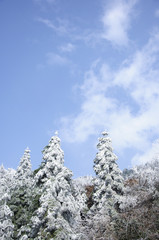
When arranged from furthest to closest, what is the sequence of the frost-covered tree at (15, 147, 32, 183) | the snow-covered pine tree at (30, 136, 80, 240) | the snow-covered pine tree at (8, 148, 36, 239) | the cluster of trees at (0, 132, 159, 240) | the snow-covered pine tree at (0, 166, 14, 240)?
1. the frost-covered tree at (15, 147, 32, 183)
2. the snow-covered pine tree at (8, 148, 36, 239)
3. the snow-covered pine tree at (0, 166, 14, 240)
4. the snow-covered pine tree at (30, 136, 80, 240)
5. the cluster of trees at (0, 132, 159, 240)

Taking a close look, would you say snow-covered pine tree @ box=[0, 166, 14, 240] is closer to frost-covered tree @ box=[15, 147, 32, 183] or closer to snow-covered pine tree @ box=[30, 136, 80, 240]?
frost-covered tree @ box=[15, 147, 32, 183]

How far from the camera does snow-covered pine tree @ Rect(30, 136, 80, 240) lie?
22.8 meters

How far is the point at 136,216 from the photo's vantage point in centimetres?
2155

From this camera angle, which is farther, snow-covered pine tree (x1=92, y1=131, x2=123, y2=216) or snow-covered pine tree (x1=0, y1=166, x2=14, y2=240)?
snow-covered pine tree (x1=92, y1=131, x2=123, y2=216)

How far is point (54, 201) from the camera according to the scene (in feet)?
79.4

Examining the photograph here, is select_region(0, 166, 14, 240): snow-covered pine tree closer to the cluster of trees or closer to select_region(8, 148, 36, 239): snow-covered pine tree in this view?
the cluster of trees

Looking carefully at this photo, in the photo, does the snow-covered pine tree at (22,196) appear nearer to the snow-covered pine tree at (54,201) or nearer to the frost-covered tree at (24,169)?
the frost-covered tree at (24,169)

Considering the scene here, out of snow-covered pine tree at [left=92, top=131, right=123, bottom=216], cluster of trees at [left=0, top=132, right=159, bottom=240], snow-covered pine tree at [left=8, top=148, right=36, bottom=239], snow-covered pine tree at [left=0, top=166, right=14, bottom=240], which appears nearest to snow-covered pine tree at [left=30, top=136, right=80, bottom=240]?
cluster of trees at [left=0, top=132, right=159, bottom=240]

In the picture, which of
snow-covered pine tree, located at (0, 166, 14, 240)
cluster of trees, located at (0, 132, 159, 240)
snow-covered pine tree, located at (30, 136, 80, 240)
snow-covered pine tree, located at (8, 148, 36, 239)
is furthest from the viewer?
snow-covered pine tree, located at (8, 148, 36, 239)

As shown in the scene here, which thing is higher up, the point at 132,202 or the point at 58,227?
the point at 132,202

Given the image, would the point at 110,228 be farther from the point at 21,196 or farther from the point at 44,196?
the point at 21,196

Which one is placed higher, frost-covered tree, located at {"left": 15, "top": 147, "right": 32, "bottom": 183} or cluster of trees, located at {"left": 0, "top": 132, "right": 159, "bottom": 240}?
frost-covered tree, located at {"left": 15, "top": 147, "right": 32, "bottom": 183}

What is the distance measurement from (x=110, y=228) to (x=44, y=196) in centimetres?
610

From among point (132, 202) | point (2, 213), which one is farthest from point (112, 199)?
point (2, 213)
